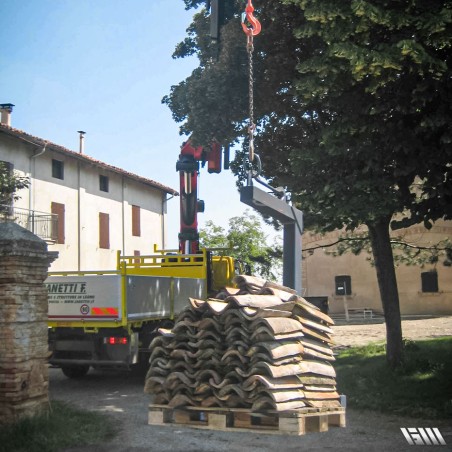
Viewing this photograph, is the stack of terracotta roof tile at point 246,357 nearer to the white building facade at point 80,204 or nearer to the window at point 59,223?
the white building facade at point 80,204

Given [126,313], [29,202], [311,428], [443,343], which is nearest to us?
[311,428]

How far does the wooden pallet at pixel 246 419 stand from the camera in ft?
14.7

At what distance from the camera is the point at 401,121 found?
8.51 metres

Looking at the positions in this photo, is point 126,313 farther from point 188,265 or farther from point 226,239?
point 226,239

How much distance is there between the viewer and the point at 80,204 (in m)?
29.4

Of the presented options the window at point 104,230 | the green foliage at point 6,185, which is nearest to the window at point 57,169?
the window at point 104,230

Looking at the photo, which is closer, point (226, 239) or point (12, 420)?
point (12, 420)

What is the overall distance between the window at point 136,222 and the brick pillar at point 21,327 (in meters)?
27.0

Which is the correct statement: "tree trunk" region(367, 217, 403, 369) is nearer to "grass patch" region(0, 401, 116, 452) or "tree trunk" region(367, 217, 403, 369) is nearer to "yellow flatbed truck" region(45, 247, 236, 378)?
"yellow flatbed truck" region(45, 247, 236, 378)

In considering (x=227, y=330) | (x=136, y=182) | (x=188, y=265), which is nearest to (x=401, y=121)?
(x=227, y=330)

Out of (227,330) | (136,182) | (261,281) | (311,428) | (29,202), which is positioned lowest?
(311,428)

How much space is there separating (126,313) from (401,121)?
5621mm

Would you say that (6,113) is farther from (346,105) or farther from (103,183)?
(346,105)

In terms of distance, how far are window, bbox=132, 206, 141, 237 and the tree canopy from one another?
22.6 meters
